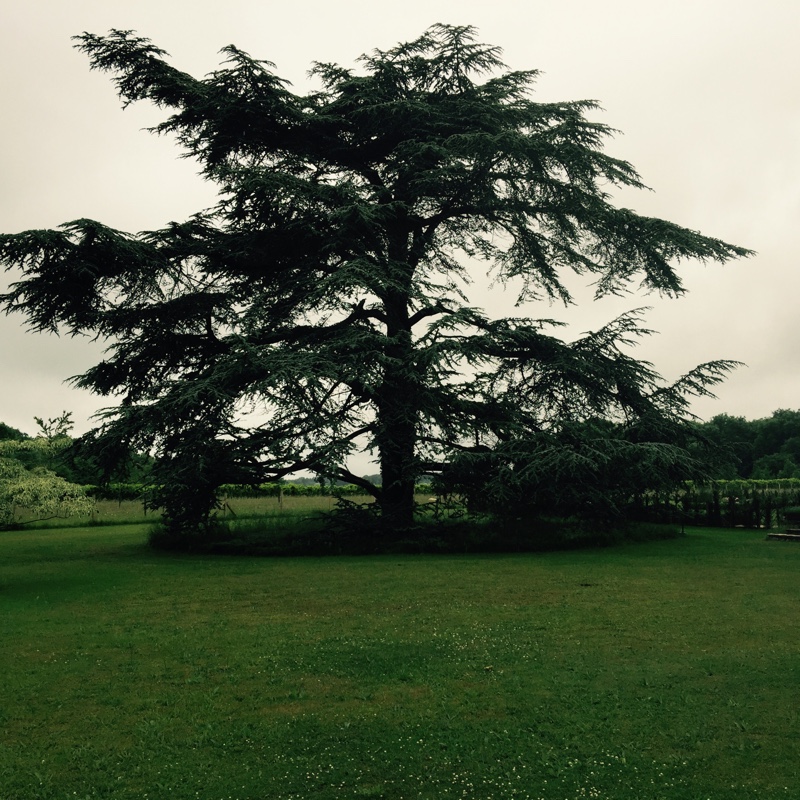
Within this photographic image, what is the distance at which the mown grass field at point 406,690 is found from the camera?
5.39 metres

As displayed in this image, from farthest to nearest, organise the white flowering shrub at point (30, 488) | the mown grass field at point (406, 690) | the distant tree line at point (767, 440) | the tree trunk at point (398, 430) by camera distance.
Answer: the distant tree line at point (767, 440) → the tree trunk at point (398, 430) → the white flowering shrub at point (30, 488) → the mown grass field at point (406, 690)

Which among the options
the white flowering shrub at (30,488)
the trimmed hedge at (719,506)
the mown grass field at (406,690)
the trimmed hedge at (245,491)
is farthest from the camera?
the trimmed hedge at (245,491)

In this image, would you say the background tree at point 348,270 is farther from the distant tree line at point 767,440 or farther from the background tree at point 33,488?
the distant tree line at point 767,440

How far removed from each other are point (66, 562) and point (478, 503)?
33.3 ft

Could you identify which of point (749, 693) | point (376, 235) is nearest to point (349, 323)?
point (376, 235)

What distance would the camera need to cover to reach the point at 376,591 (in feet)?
42.5

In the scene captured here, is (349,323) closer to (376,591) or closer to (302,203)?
(302,203)

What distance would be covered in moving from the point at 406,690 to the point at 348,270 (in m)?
13.1

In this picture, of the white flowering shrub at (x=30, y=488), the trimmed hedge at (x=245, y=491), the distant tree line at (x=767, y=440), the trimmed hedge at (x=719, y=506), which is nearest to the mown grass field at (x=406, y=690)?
the white flowering shrub at (x=30, y=488)

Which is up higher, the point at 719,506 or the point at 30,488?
the point at 30,488

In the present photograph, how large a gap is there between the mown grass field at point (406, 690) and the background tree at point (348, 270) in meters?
5.96

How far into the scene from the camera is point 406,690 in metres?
7.23

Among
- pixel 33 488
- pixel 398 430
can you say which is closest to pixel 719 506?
pixel 398 430

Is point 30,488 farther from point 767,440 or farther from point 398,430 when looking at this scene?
point 767,440
